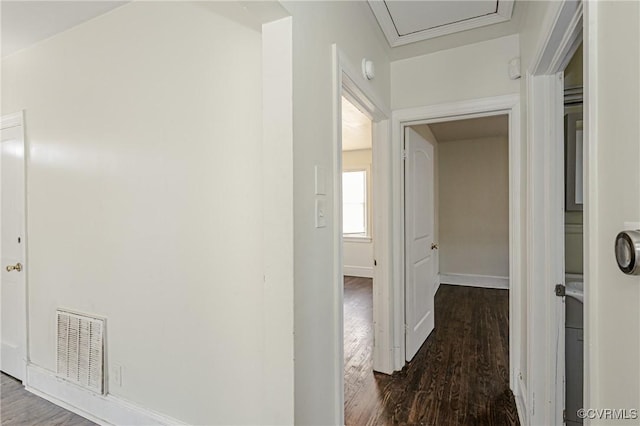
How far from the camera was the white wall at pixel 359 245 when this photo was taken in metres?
6.31

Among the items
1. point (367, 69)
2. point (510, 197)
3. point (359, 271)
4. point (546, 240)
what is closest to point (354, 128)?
point (367, 69)

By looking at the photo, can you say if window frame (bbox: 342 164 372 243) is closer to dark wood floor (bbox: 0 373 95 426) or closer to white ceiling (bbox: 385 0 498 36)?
white ceiling (bbox: 385 0 498 36)

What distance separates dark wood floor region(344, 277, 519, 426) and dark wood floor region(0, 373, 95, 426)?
1.90 m

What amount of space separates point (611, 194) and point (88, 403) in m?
2.96

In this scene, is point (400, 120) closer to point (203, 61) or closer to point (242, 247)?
point (203, 61)

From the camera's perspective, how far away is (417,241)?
298 cm

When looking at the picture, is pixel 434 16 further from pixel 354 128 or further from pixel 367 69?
pixel 354 128

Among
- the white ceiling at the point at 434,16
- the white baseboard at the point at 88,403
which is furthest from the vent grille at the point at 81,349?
the white ceiling at the point at 434,16

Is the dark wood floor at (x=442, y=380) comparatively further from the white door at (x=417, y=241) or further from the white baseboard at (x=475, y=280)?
the white baseboard at (x=475, y=280)

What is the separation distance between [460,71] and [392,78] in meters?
0.53

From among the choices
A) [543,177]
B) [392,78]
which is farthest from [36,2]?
[543,177]

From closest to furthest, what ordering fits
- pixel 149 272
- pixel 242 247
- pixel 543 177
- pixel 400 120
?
pixel 242 247 → pixel 543 177 → pixel 149 272 → pixel 400 120

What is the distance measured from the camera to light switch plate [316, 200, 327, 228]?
4.73 feet

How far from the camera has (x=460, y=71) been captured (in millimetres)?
2475
